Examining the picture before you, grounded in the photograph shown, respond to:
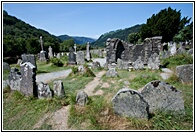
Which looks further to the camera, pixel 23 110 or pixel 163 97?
pixel 23 110

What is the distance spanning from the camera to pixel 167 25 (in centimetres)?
3350

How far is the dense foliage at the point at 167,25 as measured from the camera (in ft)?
111

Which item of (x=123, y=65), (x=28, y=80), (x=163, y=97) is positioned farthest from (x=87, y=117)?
(x=123, y=65)

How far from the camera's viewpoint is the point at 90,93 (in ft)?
20.4

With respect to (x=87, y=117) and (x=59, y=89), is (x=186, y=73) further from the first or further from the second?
(x=59, y=89)

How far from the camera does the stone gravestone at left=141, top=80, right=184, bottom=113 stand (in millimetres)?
4082

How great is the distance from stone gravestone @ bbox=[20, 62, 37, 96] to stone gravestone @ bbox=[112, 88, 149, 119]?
3.25 metres

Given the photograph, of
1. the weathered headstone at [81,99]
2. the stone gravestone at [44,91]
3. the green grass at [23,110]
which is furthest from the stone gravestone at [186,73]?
the stone gravestone at [44,91]

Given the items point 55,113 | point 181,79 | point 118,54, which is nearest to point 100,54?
point 118,54

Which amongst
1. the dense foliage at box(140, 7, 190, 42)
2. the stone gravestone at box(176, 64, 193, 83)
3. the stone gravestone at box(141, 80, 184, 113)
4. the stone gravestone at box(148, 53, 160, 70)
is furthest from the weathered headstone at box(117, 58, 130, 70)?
the dense foliage at box(140, 7, 190, 42)

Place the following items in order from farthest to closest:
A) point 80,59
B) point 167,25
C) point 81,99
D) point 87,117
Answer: point 167,25, point 80,59, point 81,99, point 87,117

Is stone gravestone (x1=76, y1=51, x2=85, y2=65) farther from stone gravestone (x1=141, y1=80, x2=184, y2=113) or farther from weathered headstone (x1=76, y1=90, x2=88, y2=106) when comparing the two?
stone gravestone (x1=141, y1=80, x2=184, y2=113)

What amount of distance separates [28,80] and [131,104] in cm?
396

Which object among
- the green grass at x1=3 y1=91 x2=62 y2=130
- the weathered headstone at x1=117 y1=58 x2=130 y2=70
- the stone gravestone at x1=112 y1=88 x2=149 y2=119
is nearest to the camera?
the stone gravestone at x1=112 y1=88 x2=149 y2=119
